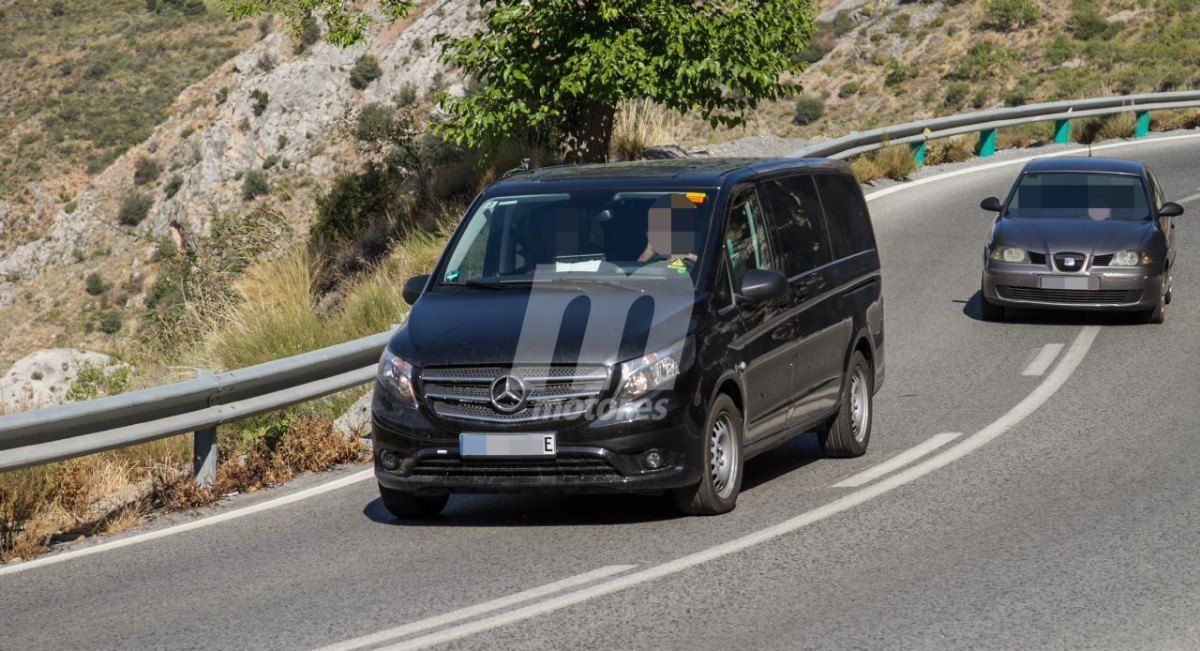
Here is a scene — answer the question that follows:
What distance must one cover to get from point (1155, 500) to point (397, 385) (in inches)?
163

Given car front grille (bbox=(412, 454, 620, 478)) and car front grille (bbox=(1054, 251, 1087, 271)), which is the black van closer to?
car front grille (bbox=(412, 454, 620, 478))

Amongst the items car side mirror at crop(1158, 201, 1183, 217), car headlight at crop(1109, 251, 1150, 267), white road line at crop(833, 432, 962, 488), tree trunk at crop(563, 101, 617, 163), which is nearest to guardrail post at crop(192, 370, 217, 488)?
white road line at crop(833, 432, 962, 488)

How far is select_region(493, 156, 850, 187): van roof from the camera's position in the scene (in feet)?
28.9

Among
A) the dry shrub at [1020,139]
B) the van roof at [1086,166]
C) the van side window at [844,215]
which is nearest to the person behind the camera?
the van side window at [844,215]

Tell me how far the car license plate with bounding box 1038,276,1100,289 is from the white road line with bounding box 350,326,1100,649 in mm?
2942

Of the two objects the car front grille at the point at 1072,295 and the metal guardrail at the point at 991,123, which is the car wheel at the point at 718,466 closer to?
the car front grille at the point at 1072,295

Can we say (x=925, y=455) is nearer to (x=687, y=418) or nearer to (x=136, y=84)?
(x=687, y=418)

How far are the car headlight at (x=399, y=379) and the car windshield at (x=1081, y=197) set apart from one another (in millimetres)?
10310

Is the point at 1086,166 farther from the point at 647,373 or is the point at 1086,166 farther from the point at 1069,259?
the point at 647,373

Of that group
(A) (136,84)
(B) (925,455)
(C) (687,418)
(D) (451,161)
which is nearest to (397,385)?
(C) (687,418)

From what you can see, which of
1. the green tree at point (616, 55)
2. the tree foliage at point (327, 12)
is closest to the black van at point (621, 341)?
the green tree at point (616, 55)

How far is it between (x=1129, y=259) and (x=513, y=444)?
9879 mm

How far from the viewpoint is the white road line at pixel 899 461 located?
9008mm

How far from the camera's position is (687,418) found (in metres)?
7.61
